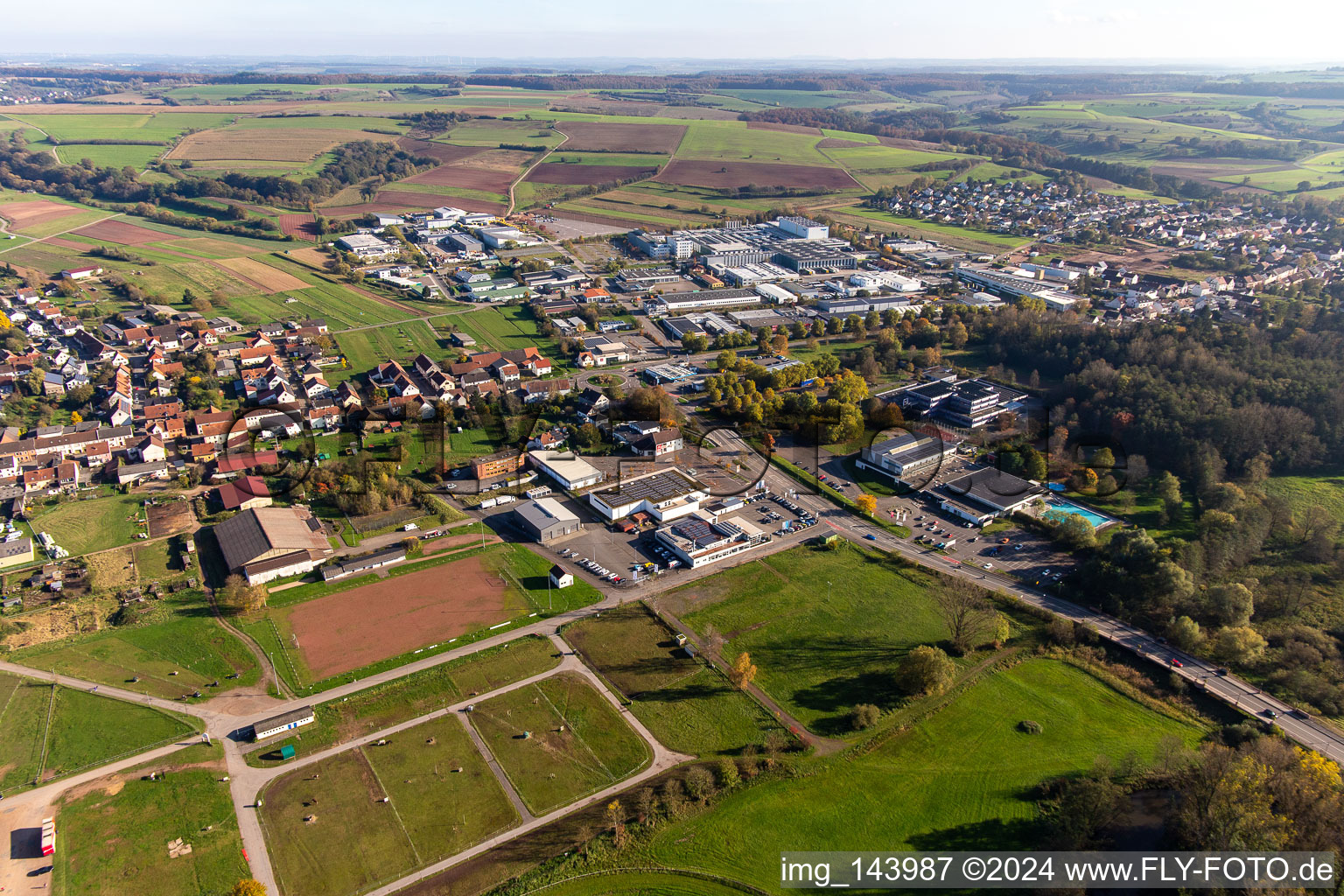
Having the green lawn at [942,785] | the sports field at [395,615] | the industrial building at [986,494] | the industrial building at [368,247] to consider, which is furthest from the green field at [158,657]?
the industrial building at [368,247]

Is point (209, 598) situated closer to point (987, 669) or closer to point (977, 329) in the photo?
point (987, 669)

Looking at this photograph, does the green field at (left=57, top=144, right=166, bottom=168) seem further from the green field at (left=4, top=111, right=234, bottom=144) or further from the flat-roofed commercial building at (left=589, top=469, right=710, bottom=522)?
the flat-roofed commercial building at (left=589, top=469, right=710, bottom=522)

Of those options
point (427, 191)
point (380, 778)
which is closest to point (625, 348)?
point (380, 778)

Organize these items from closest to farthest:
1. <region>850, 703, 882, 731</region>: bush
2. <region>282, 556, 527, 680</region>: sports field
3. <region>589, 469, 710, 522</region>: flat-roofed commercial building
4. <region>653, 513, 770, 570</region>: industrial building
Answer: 1. <region>850, 703, 882, 731</region>: bush
2. <region>282, 556, 527, 680</region>: sports field
3. <region>653, 513, 770, 570</region>: industrial building
4. <region>589, 469, 710, 522</region>: flat-roofed commercial building

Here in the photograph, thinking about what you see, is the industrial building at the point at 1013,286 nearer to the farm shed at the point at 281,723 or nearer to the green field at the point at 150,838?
the farm shed at the point at 281,723

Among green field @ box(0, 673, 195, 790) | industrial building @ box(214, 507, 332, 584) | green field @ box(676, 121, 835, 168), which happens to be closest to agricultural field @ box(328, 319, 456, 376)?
industrial building @ box(214, 507, 332, 584)

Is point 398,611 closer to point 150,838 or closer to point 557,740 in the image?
point 557,740

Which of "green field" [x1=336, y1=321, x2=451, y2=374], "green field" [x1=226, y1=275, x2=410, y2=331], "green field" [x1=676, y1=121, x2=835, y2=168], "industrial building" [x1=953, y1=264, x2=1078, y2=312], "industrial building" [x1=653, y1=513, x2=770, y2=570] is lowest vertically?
"industrial building" [x1=653, y1=513, x2=770, y2=570]

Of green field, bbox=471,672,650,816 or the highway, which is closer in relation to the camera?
green field, bbox=471,672,650,816
